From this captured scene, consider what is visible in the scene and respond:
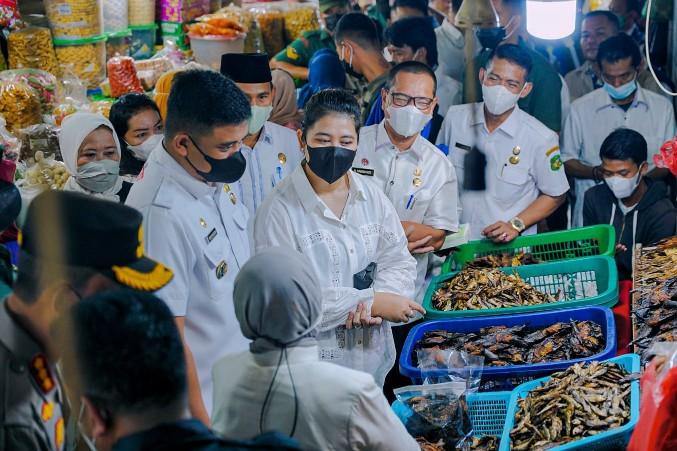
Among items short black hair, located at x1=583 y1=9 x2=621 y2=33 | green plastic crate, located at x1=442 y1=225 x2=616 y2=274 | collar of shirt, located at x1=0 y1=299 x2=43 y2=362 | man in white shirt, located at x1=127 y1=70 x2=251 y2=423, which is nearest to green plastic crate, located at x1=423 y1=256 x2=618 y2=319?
green plastic crate, located at x1=442 y1=225 x2=616 y2=274

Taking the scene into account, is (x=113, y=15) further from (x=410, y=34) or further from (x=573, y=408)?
(x=573, y=408)

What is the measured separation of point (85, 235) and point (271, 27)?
3.13 metres

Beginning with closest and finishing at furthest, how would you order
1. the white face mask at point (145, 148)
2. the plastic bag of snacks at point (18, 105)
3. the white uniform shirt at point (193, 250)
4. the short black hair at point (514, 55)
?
1. the white uniform shirt at point (193, 250)
2. the white face mask at point (145, 148)
3. the plastic bag of snacks at point (18, 105)
4. the short black hair at point (514, 55)

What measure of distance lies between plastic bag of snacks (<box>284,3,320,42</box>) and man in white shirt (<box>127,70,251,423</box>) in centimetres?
249

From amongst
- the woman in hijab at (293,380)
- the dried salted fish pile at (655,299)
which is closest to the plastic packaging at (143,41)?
the dried salted fish pile at (655,299)

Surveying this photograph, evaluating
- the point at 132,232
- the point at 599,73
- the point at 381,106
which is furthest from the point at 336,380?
the point at 599,73

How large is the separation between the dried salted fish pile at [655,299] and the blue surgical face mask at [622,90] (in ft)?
3.03

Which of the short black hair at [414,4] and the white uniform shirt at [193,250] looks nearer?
the white uniform shirt at [193,250]

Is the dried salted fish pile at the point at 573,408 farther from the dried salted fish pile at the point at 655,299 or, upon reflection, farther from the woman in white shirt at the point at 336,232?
the woman in white shirt at the point at 336,232

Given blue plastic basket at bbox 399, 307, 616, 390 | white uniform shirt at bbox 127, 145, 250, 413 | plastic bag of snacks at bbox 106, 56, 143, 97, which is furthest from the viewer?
plastic bag of snacks at bbox 106, 56, 143, 97

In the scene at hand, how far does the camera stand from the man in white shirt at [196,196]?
221cm

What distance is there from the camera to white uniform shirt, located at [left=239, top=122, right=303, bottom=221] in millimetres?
3225

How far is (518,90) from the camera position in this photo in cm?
386

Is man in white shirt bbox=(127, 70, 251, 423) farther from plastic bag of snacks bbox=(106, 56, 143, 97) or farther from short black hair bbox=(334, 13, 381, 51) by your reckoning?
short black hair bbox=(334, 13, 381, 51)
